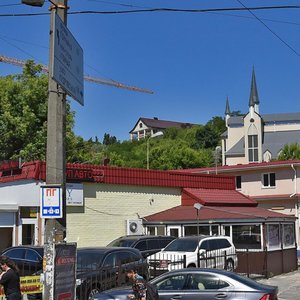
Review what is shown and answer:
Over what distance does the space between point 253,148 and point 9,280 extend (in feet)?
229

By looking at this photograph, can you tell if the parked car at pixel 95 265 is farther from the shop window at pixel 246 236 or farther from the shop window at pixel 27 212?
the shop window at pixel 246 236

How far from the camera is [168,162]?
81.9m

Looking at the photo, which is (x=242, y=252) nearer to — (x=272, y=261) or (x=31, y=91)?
(x=272, y=261)

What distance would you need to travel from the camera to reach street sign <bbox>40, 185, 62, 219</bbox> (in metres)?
8.79

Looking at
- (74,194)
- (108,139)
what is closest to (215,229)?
(74,194)

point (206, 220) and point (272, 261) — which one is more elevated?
point (206, 220)

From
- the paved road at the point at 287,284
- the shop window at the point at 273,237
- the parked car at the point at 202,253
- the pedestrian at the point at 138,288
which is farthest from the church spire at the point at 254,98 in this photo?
the pedestrian at the point at 138,288

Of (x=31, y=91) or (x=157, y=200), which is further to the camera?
(x=31, y=91)

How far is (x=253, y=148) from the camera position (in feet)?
256

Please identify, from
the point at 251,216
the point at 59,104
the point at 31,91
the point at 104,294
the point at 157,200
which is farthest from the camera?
the point at 31,91

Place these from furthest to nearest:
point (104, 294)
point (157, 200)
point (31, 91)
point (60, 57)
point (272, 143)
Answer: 1. point (272, 143)
2. point (31, 91)
3. point (157, 200)
4. point (104, 294)
5. point (60, 57)

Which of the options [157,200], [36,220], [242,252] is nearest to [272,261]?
[242,252]

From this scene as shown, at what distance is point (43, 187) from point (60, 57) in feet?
6.85

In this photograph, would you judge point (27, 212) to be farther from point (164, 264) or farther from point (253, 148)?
point (253, 148)
